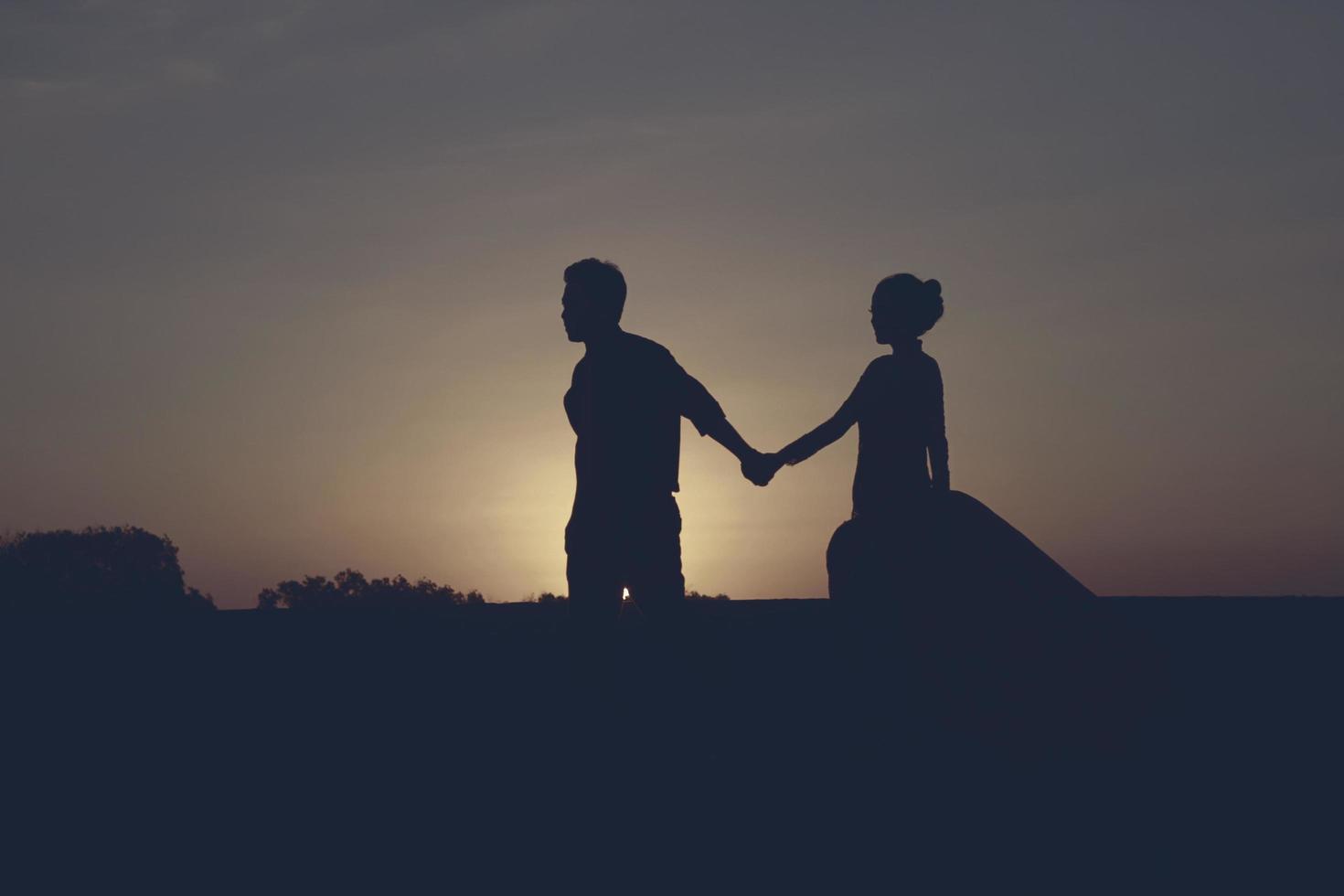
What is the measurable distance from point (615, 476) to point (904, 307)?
197cm

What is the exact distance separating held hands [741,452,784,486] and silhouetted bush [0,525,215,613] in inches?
1780

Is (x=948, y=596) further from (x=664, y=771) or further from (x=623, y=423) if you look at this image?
(x=623, y=423)

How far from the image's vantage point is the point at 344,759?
300 inches

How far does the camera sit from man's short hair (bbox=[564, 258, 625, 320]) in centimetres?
758

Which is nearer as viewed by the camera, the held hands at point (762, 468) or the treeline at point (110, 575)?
the held hands at point (762, 468)

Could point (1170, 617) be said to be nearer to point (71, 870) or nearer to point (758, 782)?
point (758, 782)

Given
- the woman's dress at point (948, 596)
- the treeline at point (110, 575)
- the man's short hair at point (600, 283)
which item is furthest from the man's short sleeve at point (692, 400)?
the treeline at point (110, 575)

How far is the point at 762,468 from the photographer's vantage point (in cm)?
955

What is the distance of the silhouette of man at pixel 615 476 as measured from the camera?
7562mm

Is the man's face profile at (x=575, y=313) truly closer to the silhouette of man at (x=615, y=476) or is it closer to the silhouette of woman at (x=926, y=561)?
the silhouette of man at (x=615, y=476)

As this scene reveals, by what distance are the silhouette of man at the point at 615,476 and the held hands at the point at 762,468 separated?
5.88 ft

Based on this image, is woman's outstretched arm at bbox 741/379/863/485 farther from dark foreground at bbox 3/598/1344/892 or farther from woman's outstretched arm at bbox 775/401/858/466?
dark foreground at bbox 3/598/1344/892

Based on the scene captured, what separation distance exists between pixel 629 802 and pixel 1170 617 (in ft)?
21.7

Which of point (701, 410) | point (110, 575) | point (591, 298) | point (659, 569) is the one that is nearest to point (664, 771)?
point (659, 569)
